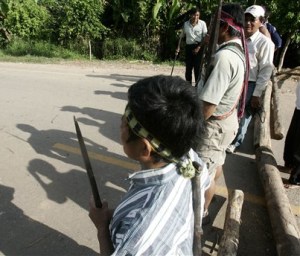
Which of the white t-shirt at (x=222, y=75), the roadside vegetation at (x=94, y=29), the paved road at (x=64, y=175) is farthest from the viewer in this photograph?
the roadside vegetation at (x=94, y=29)

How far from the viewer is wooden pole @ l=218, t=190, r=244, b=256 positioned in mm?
2484

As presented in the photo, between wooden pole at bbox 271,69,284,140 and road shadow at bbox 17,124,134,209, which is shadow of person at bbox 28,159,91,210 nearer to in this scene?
road shadow at bbox 17,124,134,209

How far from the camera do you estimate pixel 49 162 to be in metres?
4.30

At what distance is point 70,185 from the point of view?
12.6 feet

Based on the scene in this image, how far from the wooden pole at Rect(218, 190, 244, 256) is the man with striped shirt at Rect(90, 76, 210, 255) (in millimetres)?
1304

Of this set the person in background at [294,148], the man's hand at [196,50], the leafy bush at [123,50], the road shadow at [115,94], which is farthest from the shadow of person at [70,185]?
the leafy bush at [123,50]

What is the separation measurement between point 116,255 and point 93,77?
7.68m

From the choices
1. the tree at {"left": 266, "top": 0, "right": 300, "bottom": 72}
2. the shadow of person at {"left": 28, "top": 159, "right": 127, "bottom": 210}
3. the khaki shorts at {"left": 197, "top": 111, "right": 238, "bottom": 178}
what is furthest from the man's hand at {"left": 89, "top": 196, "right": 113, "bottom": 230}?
the tree at {"left": 266, "top": 0, "right": 300, "bottom": 72}

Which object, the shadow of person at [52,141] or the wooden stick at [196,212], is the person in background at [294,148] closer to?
the shadow of person at [52,141]

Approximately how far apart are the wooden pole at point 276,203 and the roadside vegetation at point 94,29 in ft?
27.0

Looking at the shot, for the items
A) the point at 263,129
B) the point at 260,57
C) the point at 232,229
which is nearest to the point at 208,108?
the point at 232,229

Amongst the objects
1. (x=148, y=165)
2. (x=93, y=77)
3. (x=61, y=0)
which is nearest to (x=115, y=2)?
(x=61, y=0)

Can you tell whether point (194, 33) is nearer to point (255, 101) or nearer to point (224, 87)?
point (255, 101)

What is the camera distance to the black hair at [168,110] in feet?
4.14
